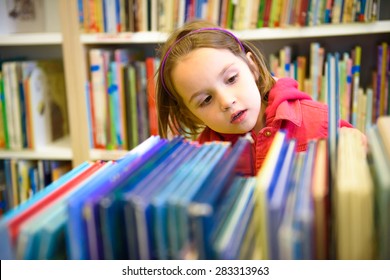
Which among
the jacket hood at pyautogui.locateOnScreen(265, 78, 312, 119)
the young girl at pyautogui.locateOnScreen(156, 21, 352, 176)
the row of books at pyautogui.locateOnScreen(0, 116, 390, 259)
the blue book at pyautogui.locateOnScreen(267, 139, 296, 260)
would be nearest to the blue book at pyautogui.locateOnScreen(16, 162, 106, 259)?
the row of books at pyautogui.locateOnScreen(0, 116, 390, 259)

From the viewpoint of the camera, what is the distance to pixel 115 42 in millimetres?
1414

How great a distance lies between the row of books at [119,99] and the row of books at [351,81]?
0.49 metres

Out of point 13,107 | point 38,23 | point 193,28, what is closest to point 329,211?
point 193,28

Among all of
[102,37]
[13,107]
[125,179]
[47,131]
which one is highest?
[102,37]

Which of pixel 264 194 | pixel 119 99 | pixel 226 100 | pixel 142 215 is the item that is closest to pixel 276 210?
pixel 264 194

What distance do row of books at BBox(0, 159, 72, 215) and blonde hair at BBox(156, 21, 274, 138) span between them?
2.25ft

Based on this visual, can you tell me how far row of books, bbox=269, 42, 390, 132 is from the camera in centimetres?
129

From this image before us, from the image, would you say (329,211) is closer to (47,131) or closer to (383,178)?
(383,178)

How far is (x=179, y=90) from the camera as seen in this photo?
956 mm

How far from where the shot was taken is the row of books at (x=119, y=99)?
143 centimetres

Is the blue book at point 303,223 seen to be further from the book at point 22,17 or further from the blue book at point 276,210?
the book at point 22,17

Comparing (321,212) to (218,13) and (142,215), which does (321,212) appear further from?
(218,13)

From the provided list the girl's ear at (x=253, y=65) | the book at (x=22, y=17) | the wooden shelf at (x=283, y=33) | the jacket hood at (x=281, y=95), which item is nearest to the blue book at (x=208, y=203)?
the jacket hood at (x=281, y=95)
